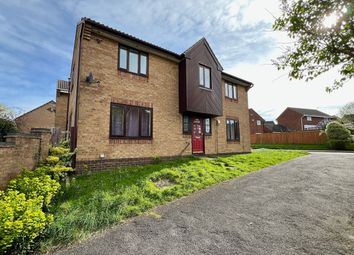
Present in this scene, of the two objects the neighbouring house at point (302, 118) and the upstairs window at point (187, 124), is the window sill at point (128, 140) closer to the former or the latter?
the upstairs window at point (187, 124)

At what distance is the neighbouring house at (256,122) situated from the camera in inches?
1854

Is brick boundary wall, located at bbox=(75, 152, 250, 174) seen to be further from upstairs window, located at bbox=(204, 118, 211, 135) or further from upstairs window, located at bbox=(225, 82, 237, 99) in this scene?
upstairs window, located at bbox=(225, 82, 237, 99)

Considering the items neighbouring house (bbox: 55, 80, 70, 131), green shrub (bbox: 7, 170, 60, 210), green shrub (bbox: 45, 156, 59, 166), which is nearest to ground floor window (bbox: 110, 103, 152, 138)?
green shrub (bbox: 45, 156, 59, 166)

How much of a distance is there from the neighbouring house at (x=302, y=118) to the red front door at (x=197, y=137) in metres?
43.6

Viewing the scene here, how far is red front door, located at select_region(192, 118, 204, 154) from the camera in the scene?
12689mm

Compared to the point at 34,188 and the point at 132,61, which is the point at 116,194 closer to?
the point at 34,188

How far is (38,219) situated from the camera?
336 cm

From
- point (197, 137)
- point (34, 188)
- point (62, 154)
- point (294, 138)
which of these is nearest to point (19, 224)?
point (34, 188)

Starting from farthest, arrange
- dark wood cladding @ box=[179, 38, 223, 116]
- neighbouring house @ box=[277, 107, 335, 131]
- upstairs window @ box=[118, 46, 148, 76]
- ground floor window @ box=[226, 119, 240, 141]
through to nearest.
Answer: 1. neighbouring house @ box=[277, 107, 335, 131]
2. ground floor window @ box=[226, 119, 240, 141]
3. dark wood cladding @ box=[179, 38, 223, 116]
4. upstairs window @ box=[118, 46, 148, 76]

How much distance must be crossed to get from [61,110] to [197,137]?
1161cm

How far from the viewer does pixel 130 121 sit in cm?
974

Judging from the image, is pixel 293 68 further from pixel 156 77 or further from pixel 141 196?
pixel 156 77

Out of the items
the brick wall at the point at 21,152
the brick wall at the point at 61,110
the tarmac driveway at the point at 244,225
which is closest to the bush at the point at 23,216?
the brick wall at the point at 21,152

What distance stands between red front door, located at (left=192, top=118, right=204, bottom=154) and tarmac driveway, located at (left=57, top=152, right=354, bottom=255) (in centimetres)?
614
